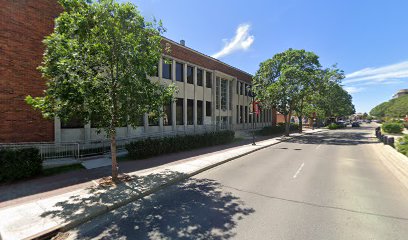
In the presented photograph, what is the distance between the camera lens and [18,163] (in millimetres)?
8133

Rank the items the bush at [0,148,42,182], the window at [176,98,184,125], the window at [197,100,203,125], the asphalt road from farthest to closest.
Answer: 1. the window at [197,100,203,125]
2. the window at [176,98,184,125]
3. the bush at [0,148,42,182]
4. the asphalt road

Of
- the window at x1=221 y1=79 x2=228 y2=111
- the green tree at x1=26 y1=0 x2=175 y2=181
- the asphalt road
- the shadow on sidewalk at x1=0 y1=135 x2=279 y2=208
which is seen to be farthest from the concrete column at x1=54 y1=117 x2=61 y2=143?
the window at x1=221 y1=79 x2=228 y2=111

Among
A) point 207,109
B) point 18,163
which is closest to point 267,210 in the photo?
point 18,163

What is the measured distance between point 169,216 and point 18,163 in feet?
22.4

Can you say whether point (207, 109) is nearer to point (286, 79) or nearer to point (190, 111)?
point (190, 111)

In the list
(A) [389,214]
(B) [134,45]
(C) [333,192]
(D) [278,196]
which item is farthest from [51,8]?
(A) [389,214]

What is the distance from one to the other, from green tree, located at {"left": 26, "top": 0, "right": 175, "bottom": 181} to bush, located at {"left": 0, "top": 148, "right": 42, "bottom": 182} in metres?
2.41

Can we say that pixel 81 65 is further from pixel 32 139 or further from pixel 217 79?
pixel 217 79

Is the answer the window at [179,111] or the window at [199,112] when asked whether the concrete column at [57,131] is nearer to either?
the window at [179,111]

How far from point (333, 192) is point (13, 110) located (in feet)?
49.5

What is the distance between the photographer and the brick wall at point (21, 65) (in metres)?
11.0

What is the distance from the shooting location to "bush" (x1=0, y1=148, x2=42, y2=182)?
25.8ft

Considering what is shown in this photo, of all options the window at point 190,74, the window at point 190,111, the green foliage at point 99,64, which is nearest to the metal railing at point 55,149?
the green foliage at point 99,64

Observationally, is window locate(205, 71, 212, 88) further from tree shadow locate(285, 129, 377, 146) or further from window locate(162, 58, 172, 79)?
tree shadow locate(285, 129, 377, 146)
